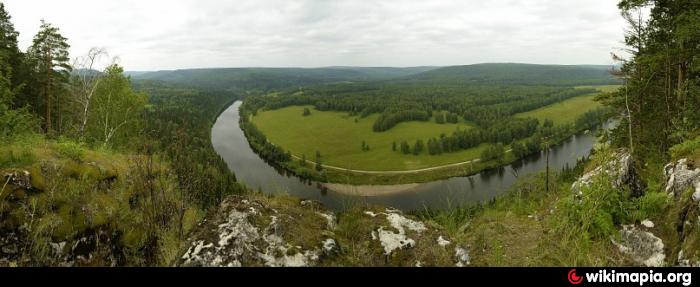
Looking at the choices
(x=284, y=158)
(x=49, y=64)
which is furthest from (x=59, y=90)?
(x=284, y=158)

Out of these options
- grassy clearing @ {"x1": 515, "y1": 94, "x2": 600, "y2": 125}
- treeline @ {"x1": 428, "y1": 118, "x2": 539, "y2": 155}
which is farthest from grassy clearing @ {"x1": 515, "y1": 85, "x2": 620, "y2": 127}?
treeline @ {"x1": 428, "y1": 118, "x2": 539, "y2": 155}

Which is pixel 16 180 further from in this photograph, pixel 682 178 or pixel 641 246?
pixel 682 178

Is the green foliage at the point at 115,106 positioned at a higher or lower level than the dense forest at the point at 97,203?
higher

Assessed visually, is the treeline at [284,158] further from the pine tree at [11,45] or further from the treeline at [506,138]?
the pine tree at [11,45]

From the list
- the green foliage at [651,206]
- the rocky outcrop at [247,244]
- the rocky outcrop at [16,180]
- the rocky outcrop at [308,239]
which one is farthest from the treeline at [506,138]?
the rocky outcrop at [16,180]
